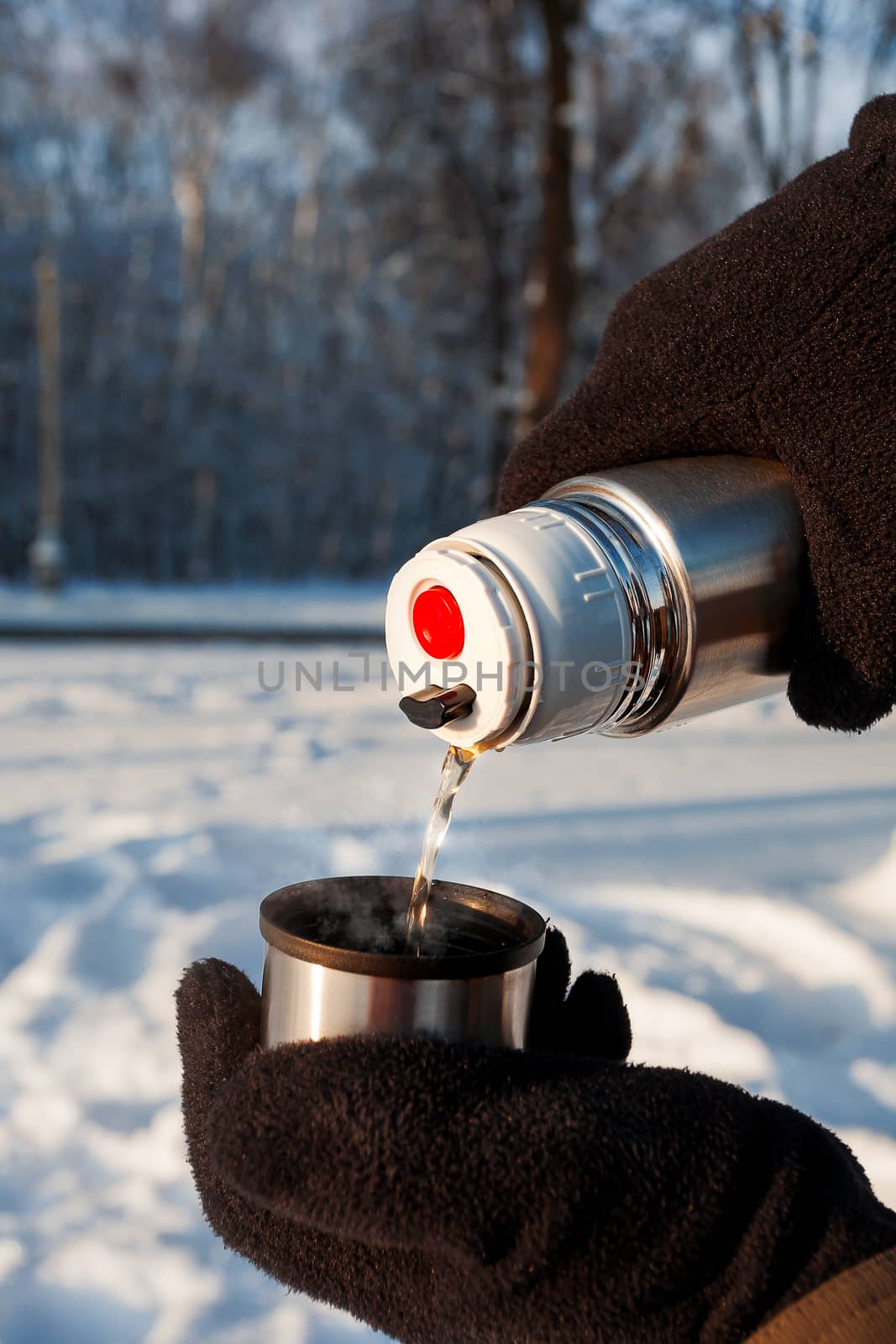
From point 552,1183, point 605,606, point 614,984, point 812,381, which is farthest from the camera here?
point 614,984

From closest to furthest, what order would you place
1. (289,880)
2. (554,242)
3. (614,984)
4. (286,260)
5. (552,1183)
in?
(552,1183) → (614,984) → (289,880) → (554,242) → (286,260)

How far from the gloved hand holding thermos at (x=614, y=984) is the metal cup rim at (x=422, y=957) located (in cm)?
6

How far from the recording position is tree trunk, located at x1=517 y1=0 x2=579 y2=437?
1027 cm

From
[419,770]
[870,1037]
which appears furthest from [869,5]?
[870,1037]

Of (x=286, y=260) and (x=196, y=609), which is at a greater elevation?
(x=286, y=260)

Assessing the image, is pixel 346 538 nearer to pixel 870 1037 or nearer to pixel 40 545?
pixel 40 545

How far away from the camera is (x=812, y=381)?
3.75 feet

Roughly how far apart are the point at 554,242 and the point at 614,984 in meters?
10.4

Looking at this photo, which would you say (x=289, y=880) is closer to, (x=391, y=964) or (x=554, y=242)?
(x=391, y=964)

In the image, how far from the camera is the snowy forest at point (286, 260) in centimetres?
1434

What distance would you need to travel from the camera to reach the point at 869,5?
10039mm

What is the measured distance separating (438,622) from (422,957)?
311mm

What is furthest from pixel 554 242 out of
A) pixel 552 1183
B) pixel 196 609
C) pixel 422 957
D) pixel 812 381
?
pixel 552 1183

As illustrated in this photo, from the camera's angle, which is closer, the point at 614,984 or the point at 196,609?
the point at 614,984
